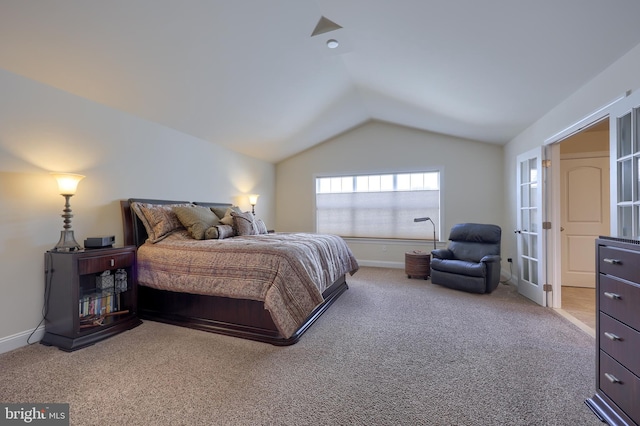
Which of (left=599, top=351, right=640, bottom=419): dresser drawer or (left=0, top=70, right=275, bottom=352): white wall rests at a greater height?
(left=0, top=70, right=275, bottom=352): white wall

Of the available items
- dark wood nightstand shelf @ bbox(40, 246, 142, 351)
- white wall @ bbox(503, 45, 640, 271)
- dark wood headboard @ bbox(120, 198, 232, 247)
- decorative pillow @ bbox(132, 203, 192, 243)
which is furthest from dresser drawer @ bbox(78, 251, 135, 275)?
white wall @ bbox(503, 45, 640, 271)

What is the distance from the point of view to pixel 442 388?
1.71 metres

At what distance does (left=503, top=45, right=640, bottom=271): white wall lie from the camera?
1.97 metres

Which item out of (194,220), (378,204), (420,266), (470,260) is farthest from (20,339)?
(470,260)

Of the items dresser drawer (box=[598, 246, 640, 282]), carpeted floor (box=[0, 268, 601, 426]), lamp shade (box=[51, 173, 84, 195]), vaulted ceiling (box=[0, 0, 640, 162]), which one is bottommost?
carpeted floor (box=[0, 268, 601, 426])

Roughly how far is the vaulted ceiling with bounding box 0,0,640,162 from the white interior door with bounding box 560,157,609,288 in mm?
1111

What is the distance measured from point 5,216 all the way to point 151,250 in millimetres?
1096

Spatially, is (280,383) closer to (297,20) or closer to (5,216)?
(5,216)

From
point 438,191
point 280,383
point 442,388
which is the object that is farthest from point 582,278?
point 280,383

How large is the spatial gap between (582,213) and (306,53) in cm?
448

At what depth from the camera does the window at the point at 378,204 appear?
5.23 meters

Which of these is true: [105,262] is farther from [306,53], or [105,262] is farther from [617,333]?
[617,333]

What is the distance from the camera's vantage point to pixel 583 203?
3.95 meters

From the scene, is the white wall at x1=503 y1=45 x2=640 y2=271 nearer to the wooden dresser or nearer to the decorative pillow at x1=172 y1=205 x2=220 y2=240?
the wooden dresser
